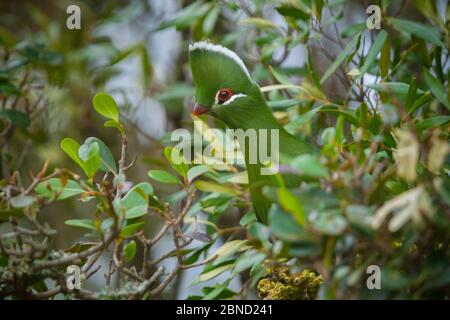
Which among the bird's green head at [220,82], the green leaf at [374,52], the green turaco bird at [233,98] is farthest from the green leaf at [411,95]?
the bird's green head at [220,82]

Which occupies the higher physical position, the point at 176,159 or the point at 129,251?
the point at 176,159

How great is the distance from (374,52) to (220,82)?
0.40 m

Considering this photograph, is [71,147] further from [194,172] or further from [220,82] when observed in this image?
[220,82]

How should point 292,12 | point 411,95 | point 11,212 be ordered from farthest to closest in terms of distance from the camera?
point 292,12 < point 411,95 < point 11,212

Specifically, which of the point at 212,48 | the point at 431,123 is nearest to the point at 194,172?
the point at 212,48

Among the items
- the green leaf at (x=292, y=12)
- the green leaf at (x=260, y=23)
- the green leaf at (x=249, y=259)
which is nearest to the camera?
the green leaf at (x=249, y=259)

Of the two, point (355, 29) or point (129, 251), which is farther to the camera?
point (355, 29)

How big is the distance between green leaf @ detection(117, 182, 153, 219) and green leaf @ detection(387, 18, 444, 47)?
0.81 m

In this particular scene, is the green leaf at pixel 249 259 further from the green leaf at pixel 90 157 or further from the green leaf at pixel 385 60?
the green leaf at pixel 385 60

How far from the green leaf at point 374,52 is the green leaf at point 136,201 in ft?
2.04

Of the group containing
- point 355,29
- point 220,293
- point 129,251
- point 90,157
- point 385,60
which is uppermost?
point 355,29

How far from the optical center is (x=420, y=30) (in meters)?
1.79

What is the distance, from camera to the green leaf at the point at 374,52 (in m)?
1.69
